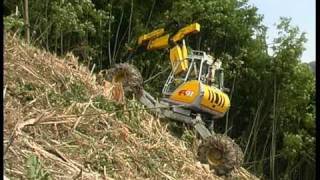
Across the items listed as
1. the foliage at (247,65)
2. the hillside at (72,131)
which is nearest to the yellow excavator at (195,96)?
the hillside at (72,131)

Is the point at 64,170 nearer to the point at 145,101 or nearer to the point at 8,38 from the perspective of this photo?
the point at 8,38

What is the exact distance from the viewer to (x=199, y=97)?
9.76 metres

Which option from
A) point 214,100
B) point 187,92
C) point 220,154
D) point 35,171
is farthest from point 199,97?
point 35,171

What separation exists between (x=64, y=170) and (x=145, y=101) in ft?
18.1

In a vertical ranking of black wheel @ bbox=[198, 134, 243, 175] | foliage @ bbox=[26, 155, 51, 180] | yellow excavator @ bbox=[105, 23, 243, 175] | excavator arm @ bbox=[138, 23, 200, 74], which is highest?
excavator arm @ bbox=[138, 23, 200, 74]

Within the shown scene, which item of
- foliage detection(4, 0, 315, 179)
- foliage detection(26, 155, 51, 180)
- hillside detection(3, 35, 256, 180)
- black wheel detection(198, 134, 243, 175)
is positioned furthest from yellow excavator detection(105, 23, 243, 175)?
foliage detection(26, 155, 51, 180)

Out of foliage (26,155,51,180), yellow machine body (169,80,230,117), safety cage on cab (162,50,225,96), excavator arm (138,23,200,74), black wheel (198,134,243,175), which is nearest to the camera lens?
foliage (26,155,51,180)

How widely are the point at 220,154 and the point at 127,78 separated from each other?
2.22m

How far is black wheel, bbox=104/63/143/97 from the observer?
1056 centimetres

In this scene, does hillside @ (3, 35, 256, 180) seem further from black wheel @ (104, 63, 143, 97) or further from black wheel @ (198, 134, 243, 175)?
black wheel @ (104, 63, 143, 97)

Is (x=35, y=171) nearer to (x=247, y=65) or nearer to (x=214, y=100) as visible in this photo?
(x=214, y=100)

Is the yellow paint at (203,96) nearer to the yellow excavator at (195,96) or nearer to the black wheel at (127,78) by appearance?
the yellow excavator at (195,96)

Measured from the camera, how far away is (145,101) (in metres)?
10.5
